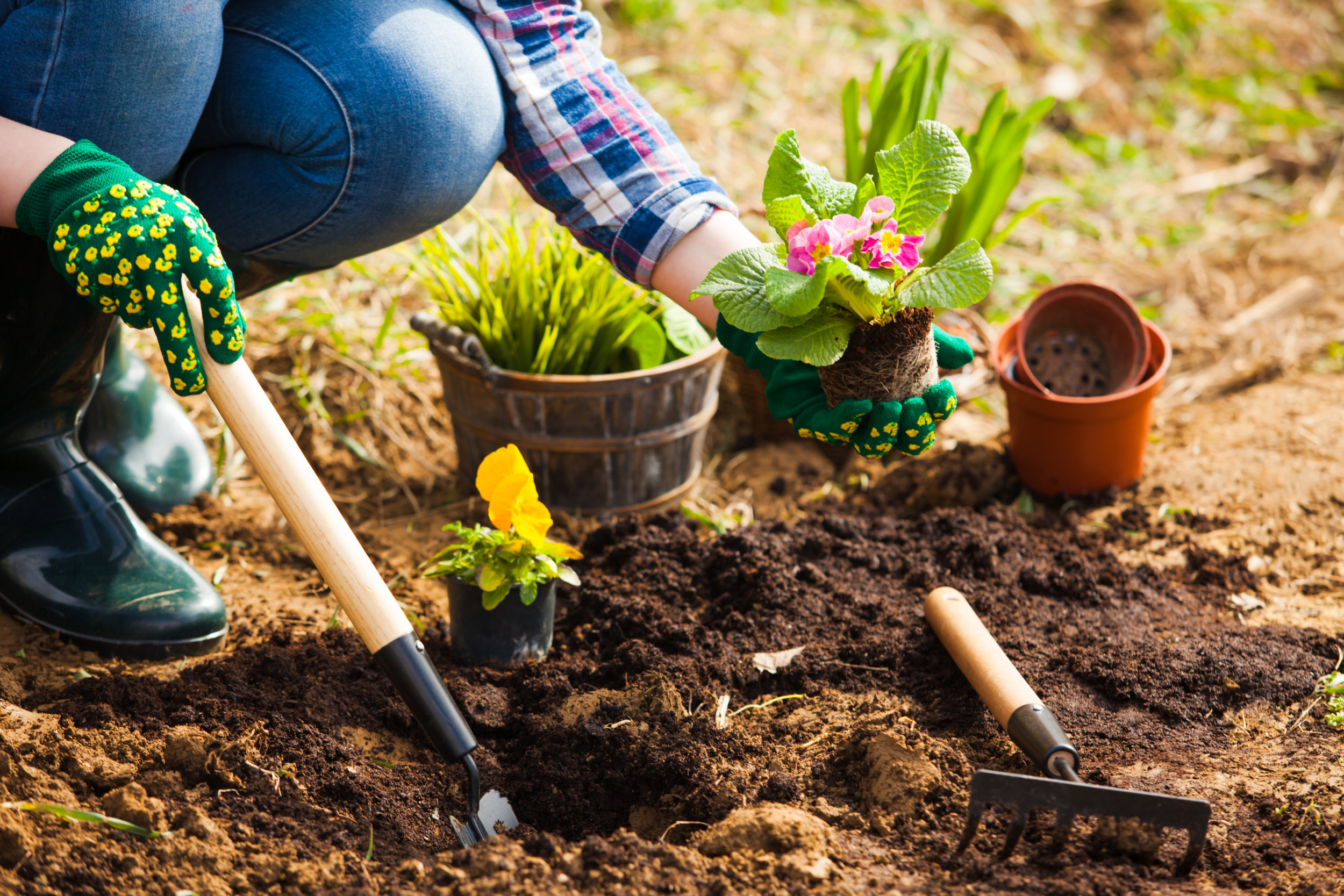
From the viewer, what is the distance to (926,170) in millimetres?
1370

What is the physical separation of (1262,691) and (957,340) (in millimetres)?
707

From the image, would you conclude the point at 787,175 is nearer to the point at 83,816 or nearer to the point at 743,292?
the point at 743,292

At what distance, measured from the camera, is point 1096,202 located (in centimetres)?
387

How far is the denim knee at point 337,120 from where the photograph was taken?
1.57 m

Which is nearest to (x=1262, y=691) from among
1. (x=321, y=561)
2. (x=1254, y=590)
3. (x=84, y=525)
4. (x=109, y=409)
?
(x=1254, y=590)

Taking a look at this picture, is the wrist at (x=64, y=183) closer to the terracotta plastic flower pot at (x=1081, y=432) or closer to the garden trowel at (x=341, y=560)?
the garden trowel at (x=341, y=560)

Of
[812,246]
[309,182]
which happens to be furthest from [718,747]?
[309,182]

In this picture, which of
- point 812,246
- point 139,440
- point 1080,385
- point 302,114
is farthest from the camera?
point 1080,385

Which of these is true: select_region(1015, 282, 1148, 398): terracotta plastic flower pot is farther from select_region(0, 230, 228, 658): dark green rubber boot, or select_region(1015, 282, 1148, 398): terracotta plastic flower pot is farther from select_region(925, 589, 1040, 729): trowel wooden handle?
select_region(0, 230, 228, 658): dark green rubber boot

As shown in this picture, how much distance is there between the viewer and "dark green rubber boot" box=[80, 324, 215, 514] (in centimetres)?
195

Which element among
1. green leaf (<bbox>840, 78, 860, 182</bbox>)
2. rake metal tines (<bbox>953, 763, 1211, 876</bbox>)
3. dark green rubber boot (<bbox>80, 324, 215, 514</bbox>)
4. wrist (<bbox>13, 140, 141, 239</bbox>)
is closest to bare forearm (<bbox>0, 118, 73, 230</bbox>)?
wrist (<bbox>13, 140, 141, 239</bbox>)

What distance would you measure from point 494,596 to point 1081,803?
84 centimetres

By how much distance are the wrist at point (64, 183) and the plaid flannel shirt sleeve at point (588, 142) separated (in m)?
0.64

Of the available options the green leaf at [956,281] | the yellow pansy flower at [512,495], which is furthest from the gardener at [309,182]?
the yellow pansy flower at [512,495]
